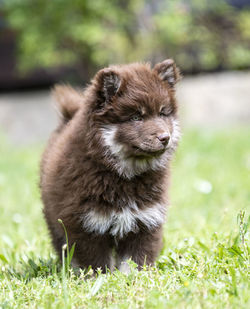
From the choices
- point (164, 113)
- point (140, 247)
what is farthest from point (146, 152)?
point (140, 247)

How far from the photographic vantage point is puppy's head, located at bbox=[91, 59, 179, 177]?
3270mm

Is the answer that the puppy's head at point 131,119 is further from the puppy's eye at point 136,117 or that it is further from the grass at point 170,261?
the grass at point 170,261

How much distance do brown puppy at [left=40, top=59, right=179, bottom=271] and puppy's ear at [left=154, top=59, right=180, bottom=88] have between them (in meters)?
0.10

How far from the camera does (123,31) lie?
11383mm

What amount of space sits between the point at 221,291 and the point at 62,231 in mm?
1341

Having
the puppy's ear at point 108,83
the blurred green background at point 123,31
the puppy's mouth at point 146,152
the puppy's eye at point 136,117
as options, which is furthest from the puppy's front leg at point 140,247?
the blurred green background at point 123,31

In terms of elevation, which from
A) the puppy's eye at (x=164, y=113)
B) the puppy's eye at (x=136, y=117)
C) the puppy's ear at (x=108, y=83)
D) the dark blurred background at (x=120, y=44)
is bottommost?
the dark blurred background at (x=120, y=44)

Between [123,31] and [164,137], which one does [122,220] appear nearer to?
[164,137]

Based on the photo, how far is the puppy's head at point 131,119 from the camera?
3.27m

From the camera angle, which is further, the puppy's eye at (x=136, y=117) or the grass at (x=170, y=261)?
the puppy's eye at (x=136, y=117)

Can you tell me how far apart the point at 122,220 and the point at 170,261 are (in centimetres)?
46

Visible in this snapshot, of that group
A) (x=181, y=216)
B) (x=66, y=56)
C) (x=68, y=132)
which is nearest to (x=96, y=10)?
(x=66, y=56)

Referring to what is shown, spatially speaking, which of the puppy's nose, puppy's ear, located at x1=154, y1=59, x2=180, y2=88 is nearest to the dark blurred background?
puppy's ear, located at x1=154, y1=59, x2=180, y2=88

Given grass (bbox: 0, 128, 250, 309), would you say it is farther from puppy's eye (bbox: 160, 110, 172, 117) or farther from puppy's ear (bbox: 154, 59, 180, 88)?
puppy's ear (bbox: 154, 59, 180, 88)
